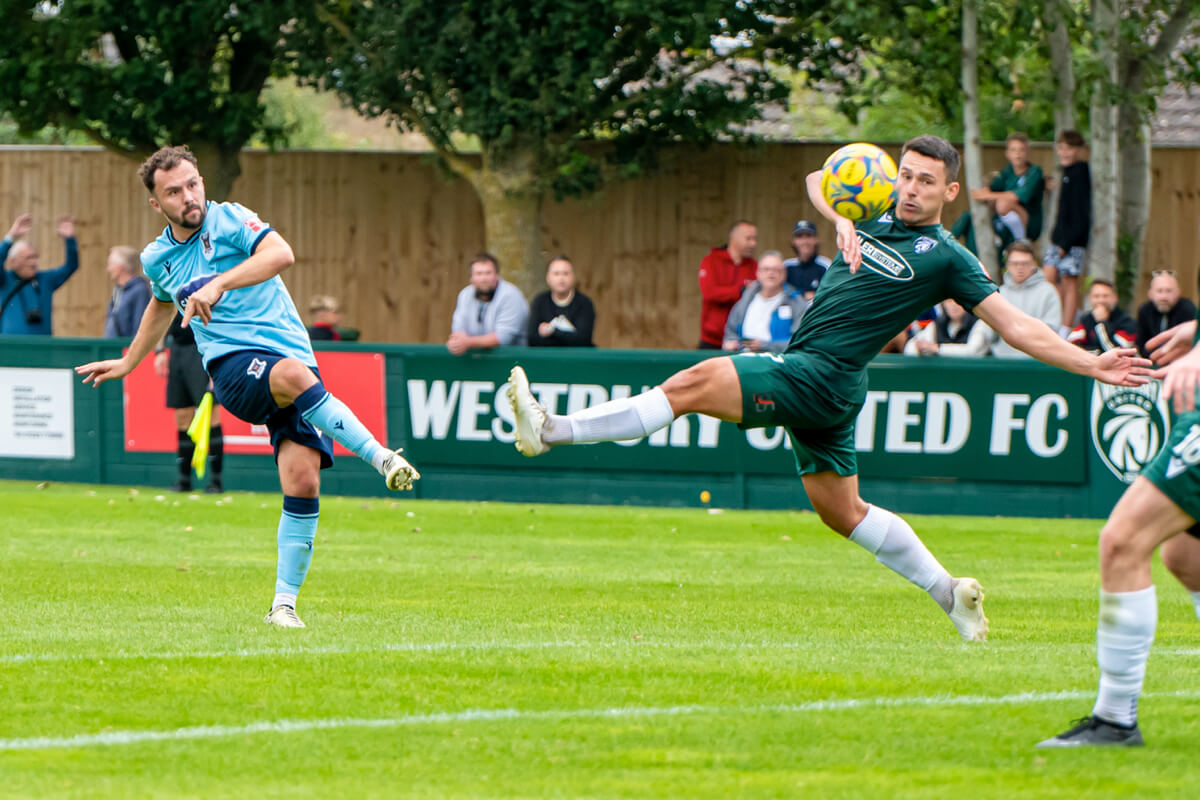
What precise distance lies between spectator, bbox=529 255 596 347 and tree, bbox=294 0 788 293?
3.52 m

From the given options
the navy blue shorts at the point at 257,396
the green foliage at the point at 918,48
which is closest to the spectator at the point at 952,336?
the green foliage at the point at 918,48

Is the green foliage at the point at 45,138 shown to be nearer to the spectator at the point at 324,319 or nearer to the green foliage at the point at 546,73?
the green foliage at the point at 546,73

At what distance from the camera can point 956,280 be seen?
25.2 ft

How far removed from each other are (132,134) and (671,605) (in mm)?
14962

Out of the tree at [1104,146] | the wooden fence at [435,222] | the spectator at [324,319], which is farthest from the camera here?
the wooden fence at [435,222]

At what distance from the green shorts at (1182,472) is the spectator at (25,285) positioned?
16.0 m

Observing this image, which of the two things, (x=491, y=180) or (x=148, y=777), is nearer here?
(x=148, y=777)

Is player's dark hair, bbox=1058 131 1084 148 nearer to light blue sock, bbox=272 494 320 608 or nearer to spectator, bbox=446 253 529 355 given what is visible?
spectator, bbox=446 253 529 355

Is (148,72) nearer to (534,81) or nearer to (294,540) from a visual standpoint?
(534,81)

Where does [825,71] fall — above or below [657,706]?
above

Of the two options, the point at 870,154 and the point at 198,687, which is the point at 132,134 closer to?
the point at 870,154

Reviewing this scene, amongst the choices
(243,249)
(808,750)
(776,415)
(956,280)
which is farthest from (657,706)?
(243,249)

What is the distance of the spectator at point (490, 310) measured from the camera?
17.3 m

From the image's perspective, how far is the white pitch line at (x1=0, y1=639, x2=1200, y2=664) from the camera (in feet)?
24.1
